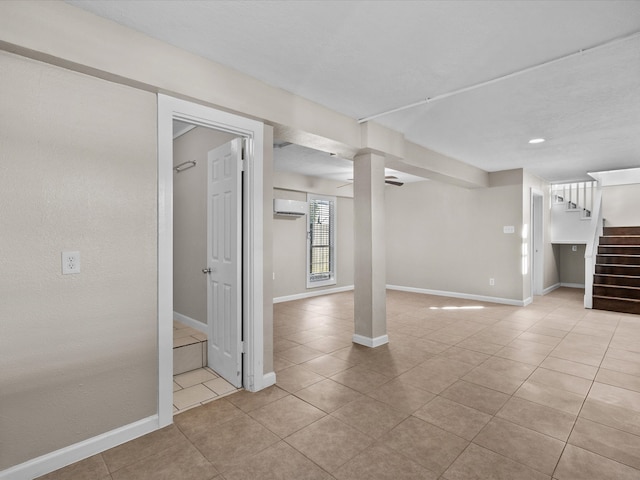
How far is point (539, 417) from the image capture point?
2.42 m

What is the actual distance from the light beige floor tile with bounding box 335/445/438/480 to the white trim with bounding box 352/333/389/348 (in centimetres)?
188

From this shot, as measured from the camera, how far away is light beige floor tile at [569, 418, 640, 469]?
2.00 meters

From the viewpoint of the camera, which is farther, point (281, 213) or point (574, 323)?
point (281, 213)

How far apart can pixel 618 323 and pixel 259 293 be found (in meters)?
5.41

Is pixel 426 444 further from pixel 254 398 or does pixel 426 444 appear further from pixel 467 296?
pixel 467 296

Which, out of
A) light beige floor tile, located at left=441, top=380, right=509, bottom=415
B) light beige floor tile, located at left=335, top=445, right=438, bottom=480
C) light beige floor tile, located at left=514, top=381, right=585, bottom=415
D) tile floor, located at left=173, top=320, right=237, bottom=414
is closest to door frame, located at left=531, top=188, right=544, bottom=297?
light beige floor tile, located at left=514, top=381, right=585, bottom=415

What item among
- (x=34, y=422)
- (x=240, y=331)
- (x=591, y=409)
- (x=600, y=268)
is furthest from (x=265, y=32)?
(x=600, y=268)

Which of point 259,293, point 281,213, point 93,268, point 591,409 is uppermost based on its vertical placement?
point 281,213

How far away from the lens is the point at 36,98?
1.81m

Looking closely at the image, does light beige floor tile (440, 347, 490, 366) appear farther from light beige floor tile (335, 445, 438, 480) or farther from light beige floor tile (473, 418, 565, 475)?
light beige floor tile (335, 445, 438, 480)

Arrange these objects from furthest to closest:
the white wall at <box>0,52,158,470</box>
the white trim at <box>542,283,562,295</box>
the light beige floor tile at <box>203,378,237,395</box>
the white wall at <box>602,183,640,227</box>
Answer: the white wall at <box>602,183,640,227</box> → the white trim at <box>542,283,562,295</box> → the light beige floor tile at <box>203,378,237,395</box> → the white wall at <box>0,52,158,470</box>

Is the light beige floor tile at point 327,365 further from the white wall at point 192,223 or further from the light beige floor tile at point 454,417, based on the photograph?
the white wall at point 192,223

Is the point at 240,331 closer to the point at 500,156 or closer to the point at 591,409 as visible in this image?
the point at 591,409

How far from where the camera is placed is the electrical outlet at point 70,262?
1911 millimetres
